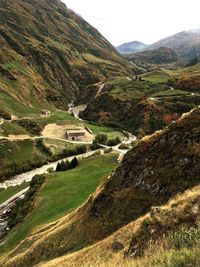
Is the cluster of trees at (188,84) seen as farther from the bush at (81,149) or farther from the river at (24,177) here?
the river at (24,177)

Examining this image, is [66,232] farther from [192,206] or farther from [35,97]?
[35,97]

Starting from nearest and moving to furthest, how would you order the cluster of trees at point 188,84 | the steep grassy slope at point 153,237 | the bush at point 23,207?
the steep grassy slope at point 153,237, the bush at point 23,207, the cluster of trees at point 188,84

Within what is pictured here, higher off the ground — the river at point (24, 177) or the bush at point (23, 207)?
the bush at point (23, 207)

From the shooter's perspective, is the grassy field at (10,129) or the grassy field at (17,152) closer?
the grassy field at (17,152)

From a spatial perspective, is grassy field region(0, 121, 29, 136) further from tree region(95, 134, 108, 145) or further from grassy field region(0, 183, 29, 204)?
grassy field region(0, 183, 29, 204)

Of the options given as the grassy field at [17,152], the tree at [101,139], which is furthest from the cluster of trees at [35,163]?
the tree at [101,139]

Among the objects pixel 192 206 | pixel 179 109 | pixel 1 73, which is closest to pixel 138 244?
pixel 192 206
